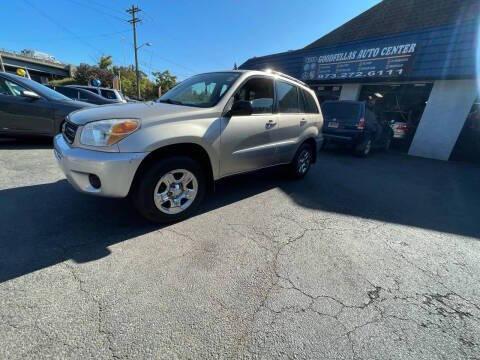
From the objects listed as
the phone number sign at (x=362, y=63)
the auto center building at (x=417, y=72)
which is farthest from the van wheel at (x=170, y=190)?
the phone number sign at (x=362, y=63)

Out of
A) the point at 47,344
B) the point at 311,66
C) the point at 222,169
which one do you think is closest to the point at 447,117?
the point at 311,66

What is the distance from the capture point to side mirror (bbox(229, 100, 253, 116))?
309 cm

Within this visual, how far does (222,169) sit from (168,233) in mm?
1053

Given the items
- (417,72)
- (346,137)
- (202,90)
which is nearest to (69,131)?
(202,90)

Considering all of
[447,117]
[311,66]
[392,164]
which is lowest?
[392,164]

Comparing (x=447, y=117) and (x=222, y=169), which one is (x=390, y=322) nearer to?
(x=222, y=169)

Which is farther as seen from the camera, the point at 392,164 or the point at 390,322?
the point at 392,164

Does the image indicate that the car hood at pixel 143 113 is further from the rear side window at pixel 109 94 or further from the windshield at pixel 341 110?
the rear side window at pixel 109 94

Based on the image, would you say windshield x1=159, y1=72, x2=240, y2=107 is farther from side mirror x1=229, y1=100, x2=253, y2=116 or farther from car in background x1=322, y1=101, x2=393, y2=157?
car in background x1=322, y1=101, x2=393, y2=157

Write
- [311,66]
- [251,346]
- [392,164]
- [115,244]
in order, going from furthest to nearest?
[311,66]
[392,164]
[115,244]
[251,346]

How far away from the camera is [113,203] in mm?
3342

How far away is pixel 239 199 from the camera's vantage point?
3.95 metres

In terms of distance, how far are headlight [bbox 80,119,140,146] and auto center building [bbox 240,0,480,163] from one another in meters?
11.0

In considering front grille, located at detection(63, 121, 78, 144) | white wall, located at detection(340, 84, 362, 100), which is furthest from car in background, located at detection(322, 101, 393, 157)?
front grille, located at detection(63, 121, 78, 144)
